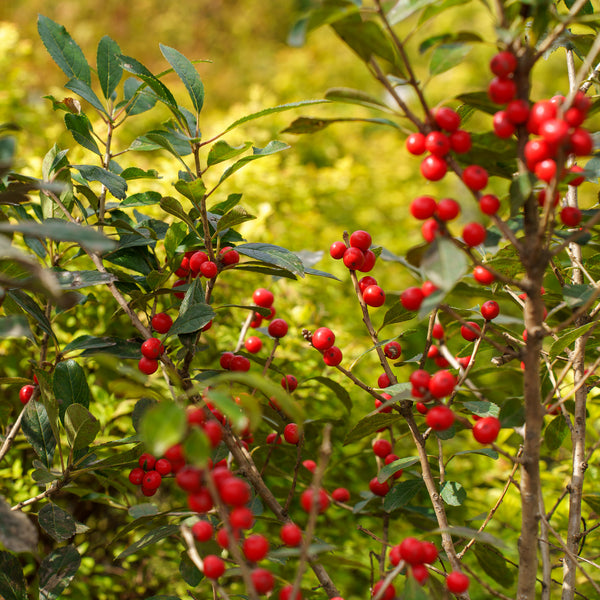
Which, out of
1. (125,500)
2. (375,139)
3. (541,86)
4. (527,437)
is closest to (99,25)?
(375,139)

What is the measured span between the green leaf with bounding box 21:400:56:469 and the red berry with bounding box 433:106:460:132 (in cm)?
75

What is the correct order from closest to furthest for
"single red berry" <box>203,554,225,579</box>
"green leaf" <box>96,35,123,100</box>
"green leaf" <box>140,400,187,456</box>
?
"green leaf" <box>140,400,187,456</box>
"single red berry" <box>203,554,225,579</box>
"green leaf" <box>96,35,123,100</box>

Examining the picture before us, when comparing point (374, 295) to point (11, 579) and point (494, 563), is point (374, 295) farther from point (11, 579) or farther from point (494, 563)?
point (11, 579)

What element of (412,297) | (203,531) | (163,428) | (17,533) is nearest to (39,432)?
(17,533)

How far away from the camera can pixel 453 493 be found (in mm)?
895

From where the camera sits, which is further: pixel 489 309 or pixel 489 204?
pixel 489 309

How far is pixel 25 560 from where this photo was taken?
1.46 m

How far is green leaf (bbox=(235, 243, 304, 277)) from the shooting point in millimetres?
870

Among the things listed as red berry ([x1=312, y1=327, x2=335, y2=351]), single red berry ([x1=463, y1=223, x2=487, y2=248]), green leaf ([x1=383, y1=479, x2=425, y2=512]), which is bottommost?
green leaf ([x1=383, y1=479, x2=425, y2=512])

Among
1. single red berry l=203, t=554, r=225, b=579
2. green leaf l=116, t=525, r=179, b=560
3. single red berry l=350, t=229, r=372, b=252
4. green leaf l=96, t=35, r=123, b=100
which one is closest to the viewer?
single red berry l=203, t=554, r=225, b=579

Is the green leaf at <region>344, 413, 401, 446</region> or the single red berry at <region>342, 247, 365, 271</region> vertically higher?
the single red berry at <region>342, 247, 365, 271</region>

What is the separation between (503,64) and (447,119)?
0.24ft

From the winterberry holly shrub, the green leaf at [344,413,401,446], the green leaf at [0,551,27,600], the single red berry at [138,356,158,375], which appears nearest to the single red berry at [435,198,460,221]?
the winterberry holly shrub

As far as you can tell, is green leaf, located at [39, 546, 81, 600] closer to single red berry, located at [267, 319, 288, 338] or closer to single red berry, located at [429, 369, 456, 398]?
single red berry, located at [267, 319, 288, 338]
